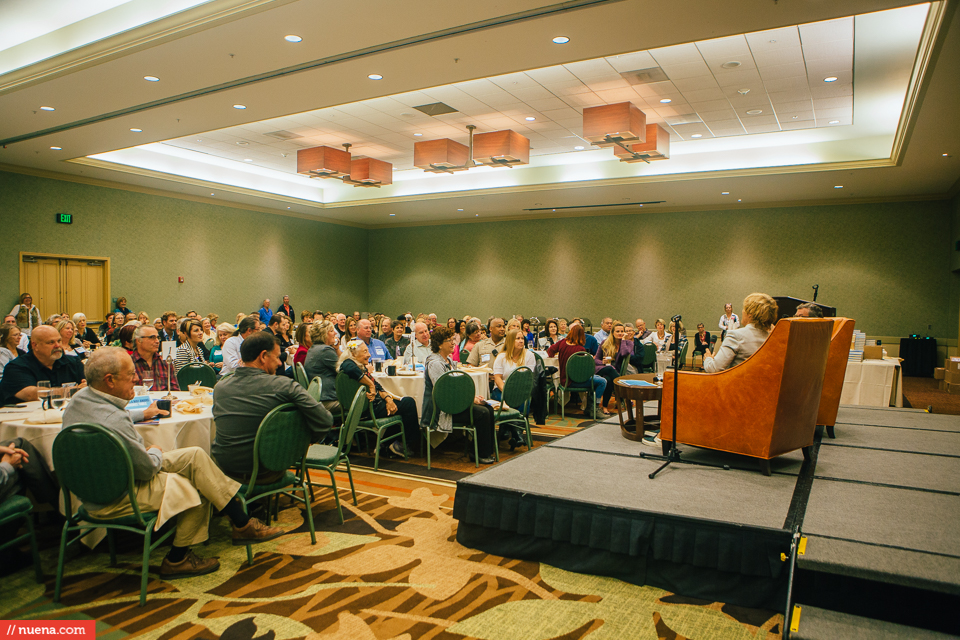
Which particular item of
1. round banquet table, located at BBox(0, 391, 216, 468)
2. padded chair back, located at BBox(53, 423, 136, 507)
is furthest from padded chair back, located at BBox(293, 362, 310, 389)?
padded chair back, located at BBox(53, 423, 136, 507)

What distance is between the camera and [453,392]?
17.3 feet

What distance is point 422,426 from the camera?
18.2ft

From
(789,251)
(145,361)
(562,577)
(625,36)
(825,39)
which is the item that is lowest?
(562,577)

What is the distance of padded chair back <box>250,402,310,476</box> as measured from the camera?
3293 mm

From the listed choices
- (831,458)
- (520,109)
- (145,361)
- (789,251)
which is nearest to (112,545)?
(145,361)

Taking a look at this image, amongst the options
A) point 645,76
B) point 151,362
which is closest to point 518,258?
point 645,76

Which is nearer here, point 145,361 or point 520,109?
point 145,361

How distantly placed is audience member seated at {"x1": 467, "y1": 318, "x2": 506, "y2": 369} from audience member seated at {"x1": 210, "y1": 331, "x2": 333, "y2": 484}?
142 inches

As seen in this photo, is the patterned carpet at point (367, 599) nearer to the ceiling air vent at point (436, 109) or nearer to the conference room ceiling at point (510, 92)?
the conference room ceiling at point (510, 92)

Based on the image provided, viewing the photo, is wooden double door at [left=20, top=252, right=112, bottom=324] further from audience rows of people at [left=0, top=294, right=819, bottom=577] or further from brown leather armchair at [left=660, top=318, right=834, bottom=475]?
brown leather armchair at [left=660, top=318, right=834, bottom=475]

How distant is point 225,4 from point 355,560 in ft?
14.0

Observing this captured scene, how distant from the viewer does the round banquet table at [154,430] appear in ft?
11.2

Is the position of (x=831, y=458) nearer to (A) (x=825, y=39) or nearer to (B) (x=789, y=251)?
(A) (x=825, y=39)

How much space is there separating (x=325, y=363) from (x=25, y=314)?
8327 mm
